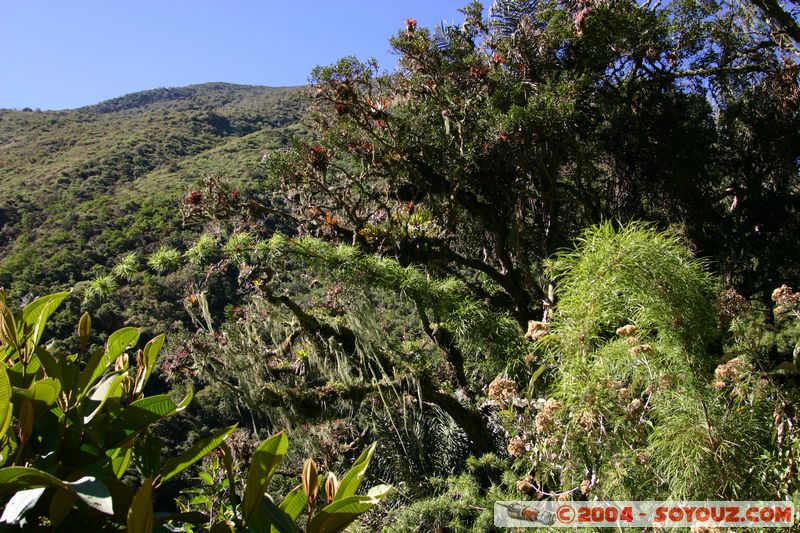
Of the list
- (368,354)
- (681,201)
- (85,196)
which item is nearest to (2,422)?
(368,354)

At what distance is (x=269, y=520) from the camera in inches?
25.8

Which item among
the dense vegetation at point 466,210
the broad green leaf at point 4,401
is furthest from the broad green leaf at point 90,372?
the dense vegetation at point 466,210

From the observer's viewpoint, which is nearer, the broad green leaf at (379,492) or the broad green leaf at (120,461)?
the broad green leaf at (379,492)

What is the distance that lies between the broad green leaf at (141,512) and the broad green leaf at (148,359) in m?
0.32

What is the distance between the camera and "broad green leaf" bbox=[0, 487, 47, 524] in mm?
534

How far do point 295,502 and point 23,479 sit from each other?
0.33 meters

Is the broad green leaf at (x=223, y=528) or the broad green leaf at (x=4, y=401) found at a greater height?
the broad green leaf at (x=4, y=401)

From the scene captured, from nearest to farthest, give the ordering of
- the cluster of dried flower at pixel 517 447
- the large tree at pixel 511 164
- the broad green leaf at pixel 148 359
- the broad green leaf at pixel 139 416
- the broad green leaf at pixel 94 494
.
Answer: the broad green leaf at pixel 94 494, the broad green leaf at pixel 139 416, the broad green leaf at pixel 148 359, the cluster of dried flower at pixel 517 447, the large tree at pixel 511 164

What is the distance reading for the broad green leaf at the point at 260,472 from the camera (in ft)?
2.10

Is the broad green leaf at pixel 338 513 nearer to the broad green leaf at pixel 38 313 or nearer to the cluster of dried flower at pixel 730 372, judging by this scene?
the broad green leaf at pixel 38 313

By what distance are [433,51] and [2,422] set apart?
13.7 ft

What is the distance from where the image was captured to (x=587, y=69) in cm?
397

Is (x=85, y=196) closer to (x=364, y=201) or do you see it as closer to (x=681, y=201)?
(x=364, y=201)

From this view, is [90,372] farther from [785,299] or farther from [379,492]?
[785,299]
